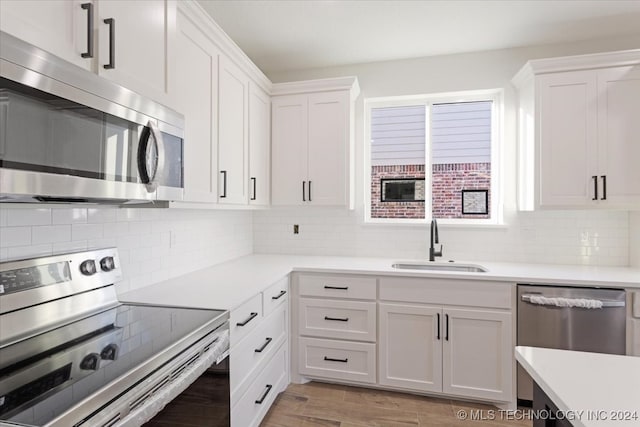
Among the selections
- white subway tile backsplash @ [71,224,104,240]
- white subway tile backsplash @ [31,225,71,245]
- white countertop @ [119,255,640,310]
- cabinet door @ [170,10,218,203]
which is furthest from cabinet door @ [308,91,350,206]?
white subway tile backsplash @ [31,225,71,245]

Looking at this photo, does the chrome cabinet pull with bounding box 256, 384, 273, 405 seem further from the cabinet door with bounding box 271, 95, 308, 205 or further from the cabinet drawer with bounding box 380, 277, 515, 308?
the cabinet door with bounding box 271, 95, 308, 205

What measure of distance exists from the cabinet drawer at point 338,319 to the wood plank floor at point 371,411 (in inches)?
15.6

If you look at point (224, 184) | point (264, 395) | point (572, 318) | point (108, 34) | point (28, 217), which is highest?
point (108, 34)

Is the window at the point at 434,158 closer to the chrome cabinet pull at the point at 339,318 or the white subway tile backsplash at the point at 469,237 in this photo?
the white subway tile backsplash at the point at 469,237

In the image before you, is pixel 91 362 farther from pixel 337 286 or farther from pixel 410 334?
pixel 410 334

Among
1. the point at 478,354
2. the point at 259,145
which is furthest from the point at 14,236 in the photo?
the point at 478,354

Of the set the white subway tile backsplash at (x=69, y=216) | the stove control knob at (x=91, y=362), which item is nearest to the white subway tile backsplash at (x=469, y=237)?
the white subway tile backsplash at (x=69, y=216)

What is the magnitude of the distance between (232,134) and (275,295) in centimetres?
110

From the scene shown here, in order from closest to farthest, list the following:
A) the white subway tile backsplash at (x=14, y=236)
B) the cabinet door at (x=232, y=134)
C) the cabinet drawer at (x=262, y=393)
Result: the white subway tile backsplash at (x=14, y=236) → the cabinet drawer at (x=262, y=393) → the cabinet door at (x=232, y=134)

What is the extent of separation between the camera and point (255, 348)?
188cm

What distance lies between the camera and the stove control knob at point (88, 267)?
148 cm

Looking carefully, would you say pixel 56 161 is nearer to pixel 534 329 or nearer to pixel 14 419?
pixel 14 419

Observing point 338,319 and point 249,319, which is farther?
point 338,319

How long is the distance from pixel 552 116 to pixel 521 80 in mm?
435
